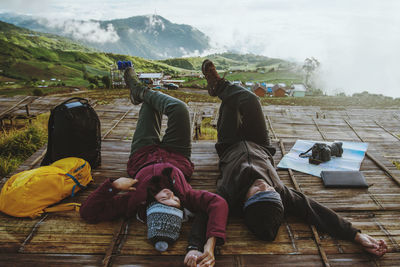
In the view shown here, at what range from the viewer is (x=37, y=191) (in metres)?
2.50

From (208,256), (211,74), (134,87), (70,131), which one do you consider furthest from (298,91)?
(208,256)

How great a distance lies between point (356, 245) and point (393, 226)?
0.54m

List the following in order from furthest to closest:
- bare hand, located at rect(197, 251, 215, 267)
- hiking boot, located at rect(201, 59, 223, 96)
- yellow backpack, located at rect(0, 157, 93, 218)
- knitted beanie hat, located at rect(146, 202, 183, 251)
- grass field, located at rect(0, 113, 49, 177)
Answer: grass field, located at rect(0, 113, 49, 177) < hiking boot, located at rect(201, 59, 223, 96) < yellow backpack, located at rect(0, 157, 93, 218) < knitted beanie hat, located at rect(146, 202, 183, 251) < bare hand, located at rect(197, 251, 215, 267)

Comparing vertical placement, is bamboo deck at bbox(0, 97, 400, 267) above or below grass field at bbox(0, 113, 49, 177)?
above

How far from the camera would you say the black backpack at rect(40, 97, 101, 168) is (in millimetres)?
3133

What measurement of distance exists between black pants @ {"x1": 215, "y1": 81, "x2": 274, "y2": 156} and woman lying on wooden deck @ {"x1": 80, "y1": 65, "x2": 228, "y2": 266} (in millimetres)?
518

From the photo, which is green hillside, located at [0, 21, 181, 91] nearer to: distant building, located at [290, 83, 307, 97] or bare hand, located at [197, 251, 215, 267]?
distant building, located at [290, 83, 307, 97]

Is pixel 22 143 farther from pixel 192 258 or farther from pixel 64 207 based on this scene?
pixel 192 258

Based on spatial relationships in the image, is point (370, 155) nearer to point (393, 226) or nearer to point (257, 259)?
point (393, 226)

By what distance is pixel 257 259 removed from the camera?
201cm

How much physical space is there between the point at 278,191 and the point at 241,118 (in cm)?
110

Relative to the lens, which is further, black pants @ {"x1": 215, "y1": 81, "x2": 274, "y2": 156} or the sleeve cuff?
black pants @ {"x1": 215, "y1": 81, "x2": 274, "y2": 156}

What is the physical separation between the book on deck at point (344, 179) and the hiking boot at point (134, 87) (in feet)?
8.49

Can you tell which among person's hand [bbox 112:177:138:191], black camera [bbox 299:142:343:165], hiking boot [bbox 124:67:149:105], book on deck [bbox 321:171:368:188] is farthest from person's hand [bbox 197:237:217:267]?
black camera [bbox 299:142:343:165]
